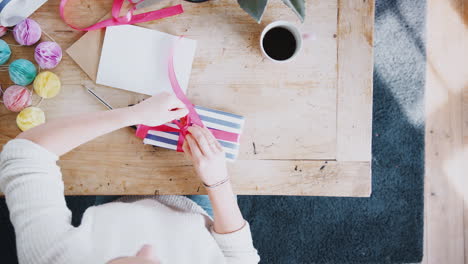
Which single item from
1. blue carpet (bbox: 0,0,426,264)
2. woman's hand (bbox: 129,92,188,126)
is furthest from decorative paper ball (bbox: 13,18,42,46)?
blue carpet (bbox: 0,0,426,264)

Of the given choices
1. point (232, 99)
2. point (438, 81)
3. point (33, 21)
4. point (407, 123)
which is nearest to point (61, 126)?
point (33, 21)

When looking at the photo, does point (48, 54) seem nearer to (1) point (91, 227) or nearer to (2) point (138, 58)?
(2) point (138, 58)

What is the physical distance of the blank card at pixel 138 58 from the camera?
86cm

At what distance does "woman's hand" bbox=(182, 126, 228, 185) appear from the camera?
0.80 m

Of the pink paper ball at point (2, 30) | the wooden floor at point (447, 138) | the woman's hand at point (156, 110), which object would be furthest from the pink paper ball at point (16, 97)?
the wooden floor at point (447, 138)

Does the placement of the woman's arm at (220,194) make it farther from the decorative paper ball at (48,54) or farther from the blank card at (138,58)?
the decorative paper ball at (48,54)

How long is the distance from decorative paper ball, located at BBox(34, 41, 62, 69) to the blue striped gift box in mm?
258

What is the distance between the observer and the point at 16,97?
82 cm

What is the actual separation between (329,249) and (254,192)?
743 millimetres

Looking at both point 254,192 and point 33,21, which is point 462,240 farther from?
point 33,21

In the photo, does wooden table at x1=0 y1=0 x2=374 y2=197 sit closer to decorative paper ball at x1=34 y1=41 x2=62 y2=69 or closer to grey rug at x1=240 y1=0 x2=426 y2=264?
decorative paper ball at x1=34 y1=41 x2=62 y2=69

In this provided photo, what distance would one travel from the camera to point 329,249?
1455mm

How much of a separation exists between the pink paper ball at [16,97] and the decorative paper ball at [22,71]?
17 millimetres

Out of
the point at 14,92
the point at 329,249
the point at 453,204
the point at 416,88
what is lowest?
the point at 329,249
